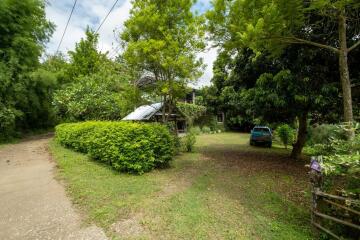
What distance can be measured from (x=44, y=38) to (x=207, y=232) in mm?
23903

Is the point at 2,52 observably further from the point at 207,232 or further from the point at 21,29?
the point at 207,232

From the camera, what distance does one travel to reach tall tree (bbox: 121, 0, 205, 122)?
30.6 feet

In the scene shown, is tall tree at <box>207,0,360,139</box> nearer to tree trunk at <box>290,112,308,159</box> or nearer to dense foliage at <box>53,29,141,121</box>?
tree trunk at <box>290,112,308,159</box>

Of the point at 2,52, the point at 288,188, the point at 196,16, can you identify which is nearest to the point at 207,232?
the point at 288,188

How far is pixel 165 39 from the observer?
9.77 m

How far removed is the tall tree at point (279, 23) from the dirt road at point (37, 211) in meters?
5.19

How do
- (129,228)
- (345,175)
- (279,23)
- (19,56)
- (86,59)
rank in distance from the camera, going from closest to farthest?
1. (345,175)
2. (129,228)
3. (279,23)
4. (19,56)
5. (86,59)

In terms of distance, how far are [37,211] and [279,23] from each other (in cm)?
667

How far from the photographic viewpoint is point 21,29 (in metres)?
16.4

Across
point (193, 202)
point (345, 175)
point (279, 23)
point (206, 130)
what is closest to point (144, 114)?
point (206, 130)

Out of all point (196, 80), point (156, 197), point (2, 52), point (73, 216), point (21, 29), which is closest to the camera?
point (73, 216)

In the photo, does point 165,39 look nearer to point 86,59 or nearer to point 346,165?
point 346,165

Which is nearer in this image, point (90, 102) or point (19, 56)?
point (19, 56)

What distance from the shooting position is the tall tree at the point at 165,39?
367 inches
